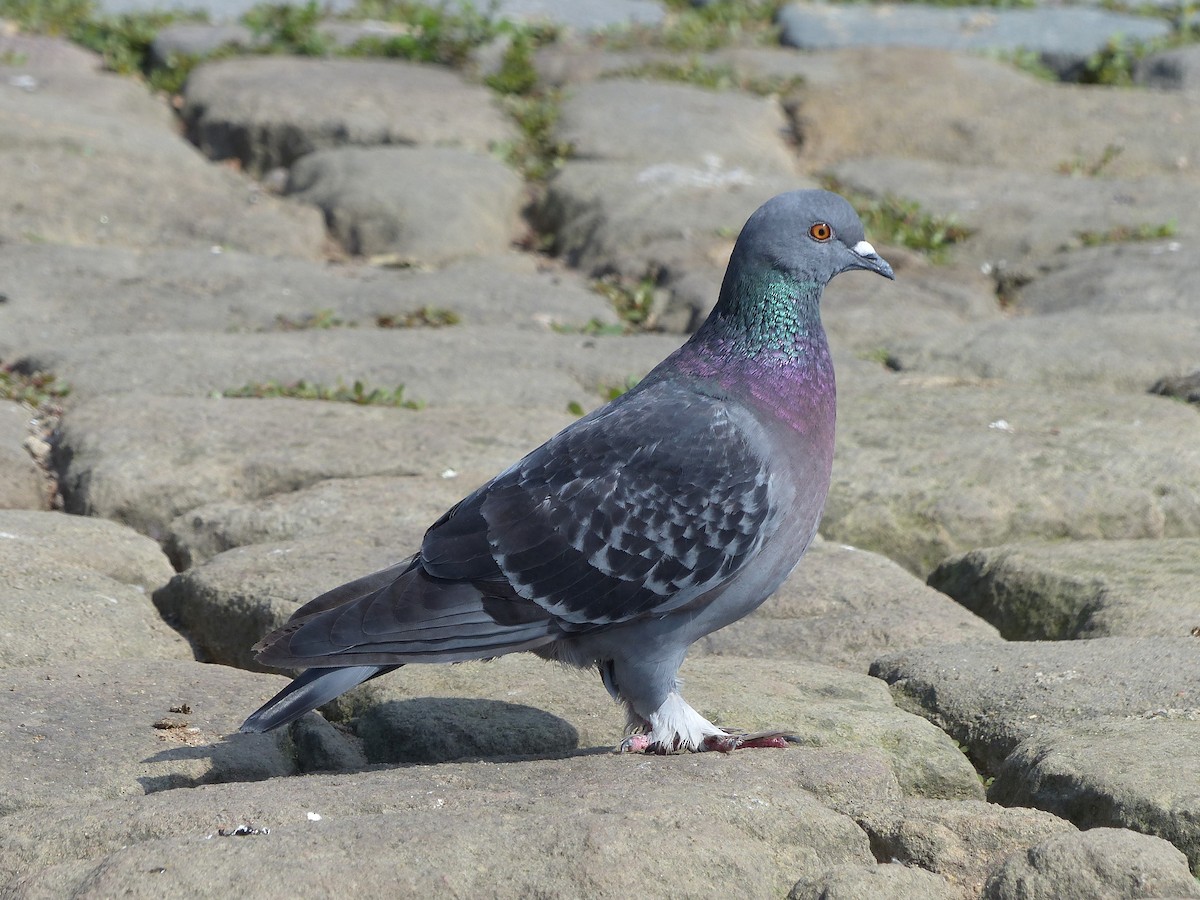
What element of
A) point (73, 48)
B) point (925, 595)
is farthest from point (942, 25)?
point (925, 595)

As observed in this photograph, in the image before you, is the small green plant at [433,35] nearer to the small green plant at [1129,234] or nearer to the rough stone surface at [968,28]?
the rough stone surface at [968,28]

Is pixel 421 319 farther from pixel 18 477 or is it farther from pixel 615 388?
pixel 18 477

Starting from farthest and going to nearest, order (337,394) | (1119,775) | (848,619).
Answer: (337,394) → (848,619) → (1119,775)

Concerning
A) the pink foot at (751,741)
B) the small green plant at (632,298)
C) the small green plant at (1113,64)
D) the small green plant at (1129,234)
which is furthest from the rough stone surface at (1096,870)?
the small green plant at (1113,64)

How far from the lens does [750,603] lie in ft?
10.8

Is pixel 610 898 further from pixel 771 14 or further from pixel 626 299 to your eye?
pixel 771 14

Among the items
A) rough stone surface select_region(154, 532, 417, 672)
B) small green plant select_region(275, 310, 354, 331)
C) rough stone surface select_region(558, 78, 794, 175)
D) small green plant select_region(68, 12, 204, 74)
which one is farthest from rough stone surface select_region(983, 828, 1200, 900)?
small green plant select_region(68, 12, 204, 74)

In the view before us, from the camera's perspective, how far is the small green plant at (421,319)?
601 cm

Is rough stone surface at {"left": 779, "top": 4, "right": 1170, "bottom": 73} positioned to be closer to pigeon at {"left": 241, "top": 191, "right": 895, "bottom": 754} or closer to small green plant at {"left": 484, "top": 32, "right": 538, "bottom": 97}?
small green plant at {"left": 484, "top": 32, "right": 538, "bottom": 97}

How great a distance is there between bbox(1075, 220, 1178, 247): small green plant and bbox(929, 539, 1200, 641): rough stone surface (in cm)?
300

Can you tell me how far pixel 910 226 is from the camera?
714cm

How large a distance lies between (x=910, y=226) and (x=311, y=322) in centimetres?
292

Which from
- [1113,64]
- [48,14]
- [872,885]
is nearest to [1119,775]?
[872,885]

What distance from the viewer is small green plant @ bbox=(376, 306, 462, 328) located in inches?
237
